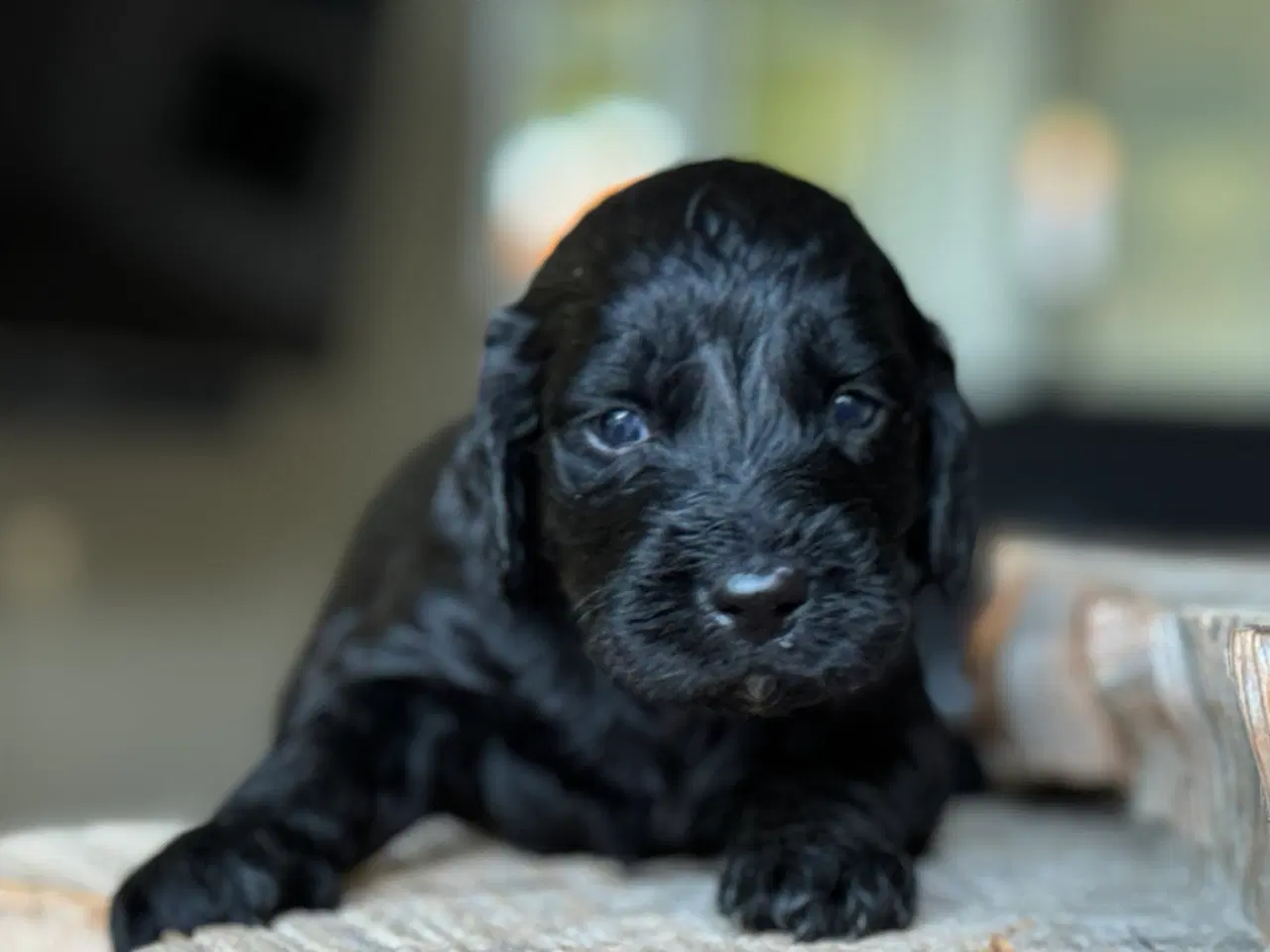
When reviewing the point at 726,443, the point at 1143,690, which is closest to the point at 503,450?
the point at 726,443

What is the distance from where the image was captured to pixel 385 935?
1.05m

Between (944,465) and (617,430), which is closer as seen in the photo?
(617,430)

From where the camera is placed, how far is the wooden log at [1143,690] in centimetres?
106

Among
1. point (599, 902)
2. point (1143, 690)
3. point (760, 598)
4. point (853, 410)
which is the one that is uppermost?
point (853, 410)

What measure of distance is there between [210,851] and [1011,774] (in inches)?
37.5

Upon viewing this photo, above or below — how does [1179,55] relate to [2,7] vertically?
above

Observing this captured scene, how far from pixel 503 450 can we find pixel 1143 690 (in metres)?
0.59

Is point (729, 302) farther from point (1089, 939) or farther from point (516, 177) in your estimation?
point (516, 177)

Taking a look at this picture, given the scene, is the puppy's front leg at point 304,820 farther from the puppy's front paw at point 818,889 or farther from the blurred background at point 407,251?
the blurred background at point 407,251

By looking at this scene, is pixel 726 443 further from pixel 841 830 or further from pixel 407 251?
pixel 407 251

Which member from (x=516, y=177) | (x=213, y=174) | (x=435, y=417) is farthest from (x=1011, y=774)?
(x=516, y=177)

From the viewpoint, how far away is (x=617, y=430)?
4.05 feet

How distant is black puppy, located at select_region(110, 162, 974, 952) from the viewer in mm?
1090

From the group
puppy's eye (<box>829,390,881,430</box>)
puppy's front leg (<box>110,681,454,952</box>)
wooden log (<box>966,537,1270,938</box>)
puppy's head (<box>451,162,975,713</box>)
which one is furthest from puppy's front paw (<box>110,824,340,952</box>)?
wooden log (<box>966,537,1270,938</box>)
